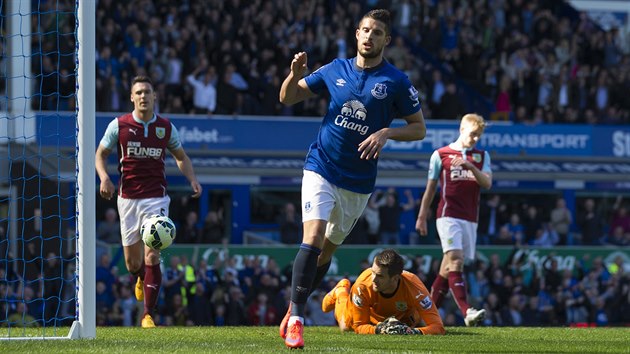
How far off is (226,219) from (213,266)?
4050 mm

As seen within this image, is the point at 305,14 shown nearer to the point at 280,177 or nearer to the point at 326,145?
the point at 280,177

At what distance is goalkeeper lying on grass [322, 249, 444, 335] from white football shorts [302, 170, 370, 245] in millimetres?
1035

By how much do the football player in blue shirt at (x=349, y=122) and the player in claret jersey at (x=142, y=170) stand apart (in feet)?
9.77

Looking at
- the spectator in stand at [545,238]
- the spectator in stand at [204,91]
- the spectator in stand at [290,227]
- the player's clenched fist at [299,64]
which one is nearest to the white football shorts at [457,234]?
the player's clenched fist at [299,64]

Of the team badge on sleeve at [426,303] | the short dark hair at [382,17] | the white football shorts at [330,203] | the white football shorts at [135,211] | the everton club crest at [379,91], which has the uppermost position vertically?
the short dark hair at [382,17]

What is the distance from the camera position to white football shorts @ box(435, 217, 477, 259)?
13117 millimetres

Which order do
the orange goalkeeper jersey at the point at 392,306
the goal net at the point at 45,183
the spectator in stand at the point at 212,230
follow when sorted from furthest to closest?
the spectator in stand at the point at 212,230, the orange goalkeeper jersey at the point at 392,306, the goal net at the point at 45,183

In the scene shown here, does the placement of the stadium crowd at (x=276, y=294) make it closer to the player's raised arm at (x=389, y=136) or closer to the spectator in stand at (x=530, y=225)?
the spectator in stand at (x=530, y=225)

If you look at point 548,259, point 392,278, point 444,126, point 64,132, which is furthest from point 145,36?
point 392,278

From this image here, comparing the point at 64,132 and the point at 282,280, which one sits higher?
the point at 64,132

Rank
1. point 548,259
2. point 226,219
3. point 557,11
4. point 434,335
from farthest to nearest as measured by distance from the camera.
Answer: point 557,11 < point 226,219 < point 548,259 < point 434,335

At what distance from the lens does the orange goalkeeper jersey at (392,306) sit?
1066 cm

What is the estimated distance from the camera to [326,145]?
9.09m

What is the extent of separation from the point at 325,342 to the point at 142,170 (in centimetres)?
321
